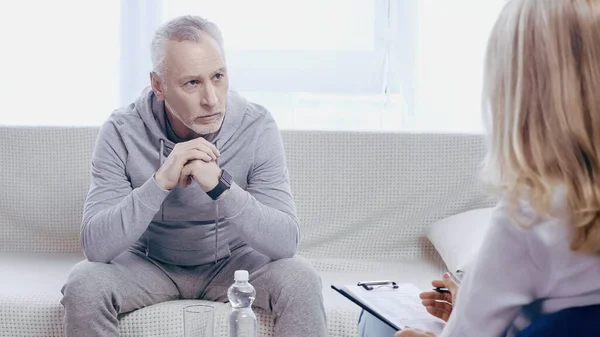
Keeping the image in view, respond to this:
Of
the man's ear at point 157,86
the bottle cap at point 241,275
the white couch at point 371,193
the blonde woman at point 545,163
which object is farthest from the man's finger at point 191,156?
the blonde woman at point 545,163

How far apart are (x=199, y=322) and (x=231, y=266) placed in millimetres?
650

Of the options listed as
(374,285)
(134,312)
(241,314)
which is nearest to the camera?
(374,285)

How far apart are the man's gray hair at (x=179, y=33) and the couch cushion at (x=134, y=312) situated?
0.62 meters

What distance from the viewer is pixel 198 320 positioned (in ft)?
5.07

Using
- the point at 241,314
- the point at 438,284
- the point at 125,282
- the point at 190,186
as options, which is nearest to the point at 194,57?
the point at 190,186

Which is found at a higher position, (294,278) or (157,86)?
(157,86)

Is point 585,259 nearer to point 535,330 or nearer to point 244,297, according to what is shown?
point 535,330

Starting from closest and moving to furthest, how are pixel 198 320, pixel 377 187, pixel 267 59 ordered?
pixel 198 320 < pixel 377 187 < pixel 267 59

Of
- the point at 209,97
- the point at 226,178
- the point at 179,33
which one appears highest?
the point at 179,33

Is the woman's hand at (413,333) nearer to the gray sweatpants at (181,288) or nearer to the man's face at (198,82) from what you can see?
the gray sweatpants at (181,288)

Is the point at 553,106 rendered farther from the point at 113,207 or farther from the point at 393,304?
the point at 113,207

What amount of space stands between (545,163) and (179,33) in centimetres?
135

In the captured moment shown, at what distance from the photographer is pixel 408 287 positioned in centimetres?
170

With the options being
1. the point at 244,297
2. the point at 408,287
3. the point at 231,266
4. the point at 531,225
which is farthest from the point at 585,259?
the point at 231,266
